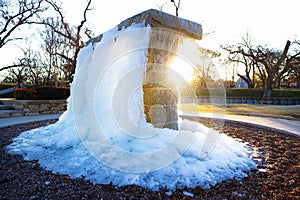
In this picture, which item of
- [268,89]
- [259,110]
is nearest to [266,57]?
[268,89]

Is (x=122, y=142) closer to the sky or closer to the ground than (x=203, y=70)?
closer to the ground

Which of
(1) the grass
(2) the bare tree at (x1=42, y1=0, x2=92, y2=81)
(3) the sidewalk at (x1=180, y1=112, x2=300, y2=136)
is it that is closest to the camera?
(3) the sidewalk at (x1=180, y1=112, x2=300, y2=136)

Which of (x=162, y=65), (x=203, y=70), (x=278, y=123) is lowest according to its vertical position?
(x=278, y=123)

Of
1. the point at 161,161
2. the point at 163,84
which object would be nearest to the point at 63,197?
the point at 161,161

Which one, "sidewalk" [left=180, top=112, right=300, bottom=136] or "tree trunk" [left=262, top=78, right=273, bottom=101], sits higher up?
"tree trunk" [left=262, top=78, right=273, bottom=101]

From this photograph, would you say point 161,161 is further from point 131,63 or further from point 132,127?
point 131,63

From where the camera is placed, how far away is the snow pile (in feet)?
6.56

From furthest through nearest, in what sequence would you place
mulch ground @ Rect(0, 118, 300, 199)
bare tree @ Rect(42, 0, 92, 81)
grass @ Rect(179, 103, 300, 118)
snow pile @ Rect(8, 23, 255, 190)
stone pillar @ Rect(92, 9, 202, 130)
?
bare tree @ Rect(42, 0, 92, 81) < grass @ Rect(179, 103, 300, 118) < stone pillar @ Rect(92, 9, 202, 130) < snow pile @ Rect(8, 23, 255, 190) < mulch ground @ Rect(0, 118, 300, 199)

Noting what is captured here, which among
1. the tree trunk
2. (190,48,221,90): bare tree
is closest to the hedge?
(190,48,221,90): bare tree

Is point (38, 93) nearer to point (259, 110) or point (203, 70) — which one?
point (259, 110)

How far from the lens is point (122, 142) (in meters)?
2.46

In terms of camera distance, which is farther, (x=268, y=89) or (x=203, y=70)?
(x=203, y=70)

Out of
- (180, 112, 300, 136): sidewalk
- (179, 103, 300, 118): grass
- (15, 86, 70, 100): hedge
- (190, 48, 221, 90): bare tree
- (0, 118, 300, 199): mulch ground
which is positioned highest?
(190, 48, 221, 90): bare tree

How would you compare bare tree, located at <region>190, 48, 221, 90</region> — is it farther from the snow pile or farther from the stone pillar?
the snow pile
